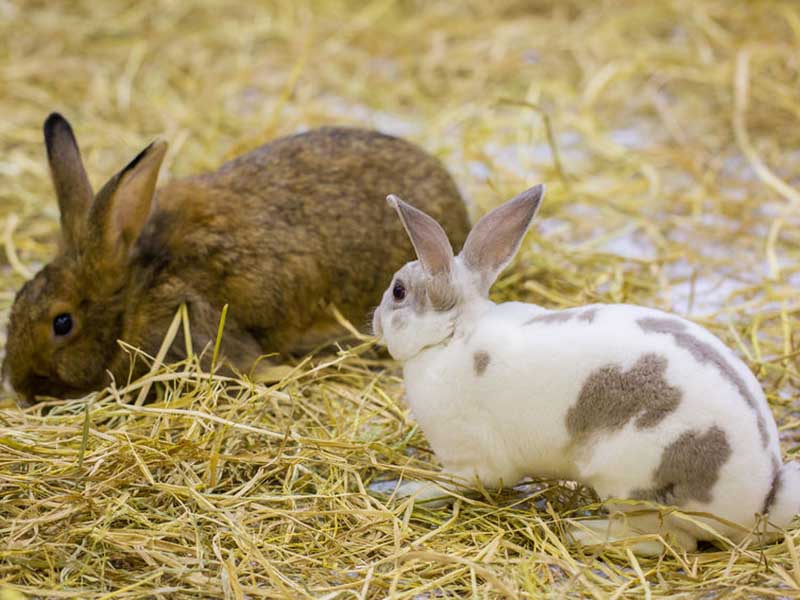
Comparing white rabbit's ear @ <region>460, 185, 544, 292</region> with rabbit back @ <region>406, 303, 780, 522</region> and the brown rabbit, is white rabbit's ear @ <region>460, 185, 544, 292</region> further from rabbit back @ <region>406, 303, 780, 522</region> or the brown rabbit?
the brown rabbit

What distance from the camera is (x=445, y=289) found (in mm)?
2998

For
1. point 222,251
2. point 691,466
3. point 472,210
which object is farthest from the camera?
point 472,210

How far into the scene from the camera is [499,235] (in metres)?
3.01

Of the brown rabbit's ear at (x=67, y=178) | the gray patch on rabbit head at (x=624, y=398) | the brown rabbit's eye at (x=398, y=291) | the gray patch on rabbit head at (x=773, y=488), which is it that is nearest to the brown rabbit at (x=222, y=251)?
the brown rabbit's ear at (x=67, y=178)

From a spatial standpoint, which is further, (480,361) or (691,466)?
(480,361)

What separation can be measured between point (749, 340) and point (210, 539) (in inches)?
90.4

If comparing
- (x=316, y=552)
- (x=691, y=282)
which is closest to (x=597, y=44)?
(x=691, y=282)

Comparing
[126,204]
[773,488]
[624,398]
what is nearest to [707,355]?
[624,398]

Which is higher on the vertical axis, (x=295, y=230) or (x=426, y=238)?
(x=426, y=238)

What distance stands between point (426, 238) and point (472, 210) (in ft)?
6.84

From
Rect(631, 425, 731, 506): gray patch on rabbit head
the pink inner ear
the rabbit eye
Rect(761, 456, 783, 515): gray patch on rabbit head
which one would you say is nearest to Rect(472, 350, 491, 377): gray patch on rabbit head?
the pink inner ear

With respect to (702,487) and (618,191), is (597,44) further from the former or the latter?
(702,487)

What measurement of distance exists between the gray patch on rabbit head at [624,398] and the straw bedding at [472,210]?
36 cm

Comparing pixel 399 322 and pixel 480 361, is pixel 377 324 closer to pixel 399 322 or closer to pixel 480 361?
pixel 399 322
